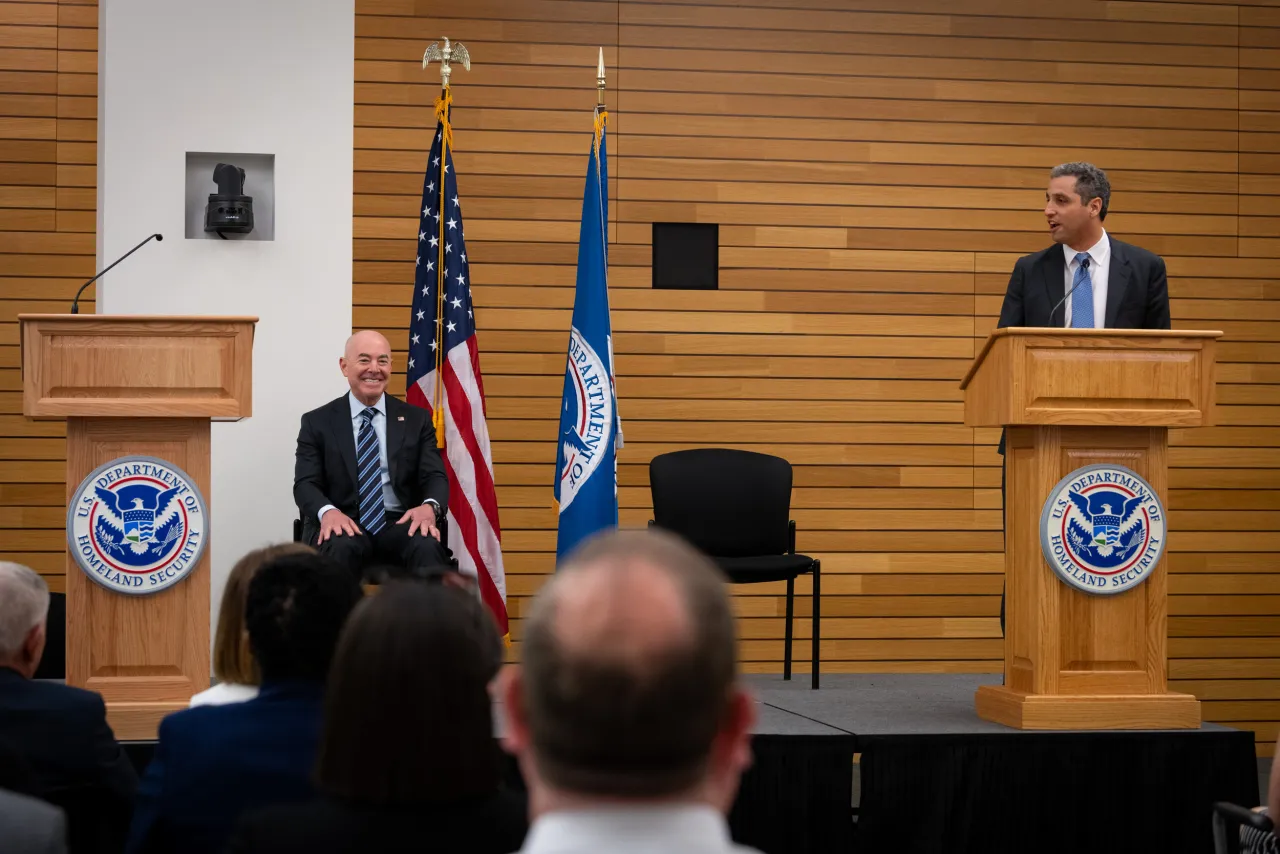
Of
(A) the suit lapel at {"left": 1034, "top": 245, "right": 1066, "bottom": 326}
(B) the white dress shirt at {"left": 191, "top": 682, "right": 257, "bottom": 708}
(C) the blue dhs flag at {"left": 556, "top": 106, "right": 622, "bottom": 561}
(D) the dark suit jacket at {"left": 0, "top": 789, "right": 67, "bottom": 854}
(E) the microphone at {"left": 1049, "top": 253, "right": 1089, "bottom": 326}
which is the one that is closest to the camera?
(D) the dark suit jacket at {"left": 0, "top": 789, "right": 67, "bottom": 854}

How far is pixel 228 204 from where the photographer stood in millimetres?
5777

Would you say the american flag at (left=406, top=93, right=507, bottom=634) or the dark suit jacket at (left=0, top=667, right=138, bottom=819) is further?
the american flag at (left=406, top=93, right=507, bottom=634)

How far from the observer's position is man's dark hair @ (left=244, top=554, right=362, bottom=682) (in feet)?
6.22

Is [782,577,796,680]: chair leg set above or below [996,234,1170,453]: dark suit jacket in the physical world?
below

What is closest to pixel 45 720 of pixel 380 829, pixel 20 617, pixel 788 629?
pixel 20 617

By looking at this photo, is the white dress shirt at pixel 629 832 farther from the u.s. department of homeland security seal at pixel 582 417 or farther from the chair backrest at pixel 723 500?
the u.s. department of homeland security seal at pixel 582 417

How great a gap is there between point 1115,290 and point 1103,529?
0.90 m

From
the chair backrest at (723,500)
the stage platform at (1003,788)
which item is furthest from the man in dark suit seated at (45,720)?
the chair backrest at (723,500)

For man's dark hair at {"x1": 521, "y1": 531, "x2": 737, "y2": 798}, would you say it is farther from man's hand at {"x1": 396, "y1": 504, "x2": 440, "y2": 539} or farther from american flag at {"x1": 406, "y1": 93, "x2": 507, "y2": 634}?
american flag at {"x1": 406, "y1": 93, "x2": 507, "y2": 634}

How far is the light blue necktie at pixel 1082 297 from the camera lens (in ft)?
14.5

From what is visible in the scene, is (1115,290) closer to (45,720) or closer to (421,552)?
(421,552)

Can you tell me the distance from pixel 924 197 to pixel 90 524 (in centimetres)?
406

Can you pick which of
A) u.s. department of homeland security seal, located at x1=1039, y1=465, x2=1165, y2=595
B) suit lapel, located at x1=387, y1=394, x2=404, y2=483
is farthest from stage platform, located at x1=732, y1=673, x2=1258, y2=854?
suit lapel, located at x1=387, y1=394, x2=404, y2=483

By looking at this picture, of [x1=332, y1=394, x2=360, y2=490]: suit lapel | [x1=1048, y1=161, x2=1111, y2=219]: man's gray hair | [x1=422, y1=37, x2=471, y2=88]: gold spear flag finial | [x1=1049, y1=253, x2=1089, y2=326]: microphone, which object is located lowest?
[x1=332, y1=394, x2=360, y2=490]: suit lapel
